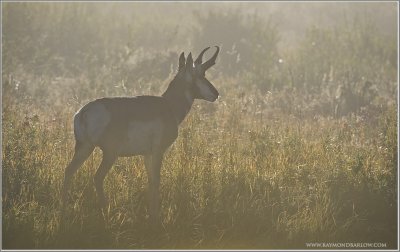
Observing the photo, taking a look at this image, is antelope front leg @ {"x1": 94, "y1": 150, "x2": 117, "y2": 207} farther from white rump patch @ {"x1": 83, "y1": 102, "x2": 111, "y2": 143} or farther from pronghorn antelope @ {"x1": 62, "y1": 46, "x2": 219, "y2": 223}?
white rump patch @ {"x1": 83, "y1": 102, "x2": 111, "y2": 143}

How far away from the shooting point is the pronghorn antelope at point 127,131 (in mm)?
5098

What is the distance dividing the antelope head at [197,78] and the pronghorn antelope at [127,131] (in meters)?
0.01

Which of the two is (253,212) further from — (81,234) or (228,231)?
(81,234)

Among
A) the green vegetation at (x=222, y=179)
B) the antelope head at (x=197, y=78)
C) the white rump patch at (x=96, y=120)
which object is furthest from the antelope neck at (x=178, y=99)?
the white rump patch at (x=96, y=120)

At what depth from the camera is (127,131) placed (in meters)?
5.14

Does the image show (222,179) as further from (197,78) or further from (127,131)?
(127,131)

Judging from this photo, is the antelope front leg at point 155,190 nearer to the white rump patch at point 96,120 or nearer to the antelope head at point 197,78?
the white rump patch at point 96,120

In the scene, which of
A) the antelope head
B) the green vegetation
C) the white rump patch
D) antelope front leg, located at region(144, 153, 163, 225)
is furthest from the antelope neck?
the white rump patch

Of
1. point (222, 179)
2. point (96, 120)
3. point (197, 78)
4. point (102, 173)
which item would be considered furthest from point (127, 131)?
point (222, 179)

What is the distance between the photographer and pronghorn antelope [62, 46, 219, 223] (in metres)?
5.10

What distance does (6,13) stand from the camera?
1323 centimetres

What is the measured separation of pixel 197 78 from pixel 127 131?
3.35 feet

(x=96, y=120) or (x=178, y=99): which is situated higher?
(x=178, y=99)

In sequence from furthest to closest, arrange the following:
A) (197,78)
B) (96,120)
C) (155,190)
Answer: (197,78) < (155,190) < (96,120)
